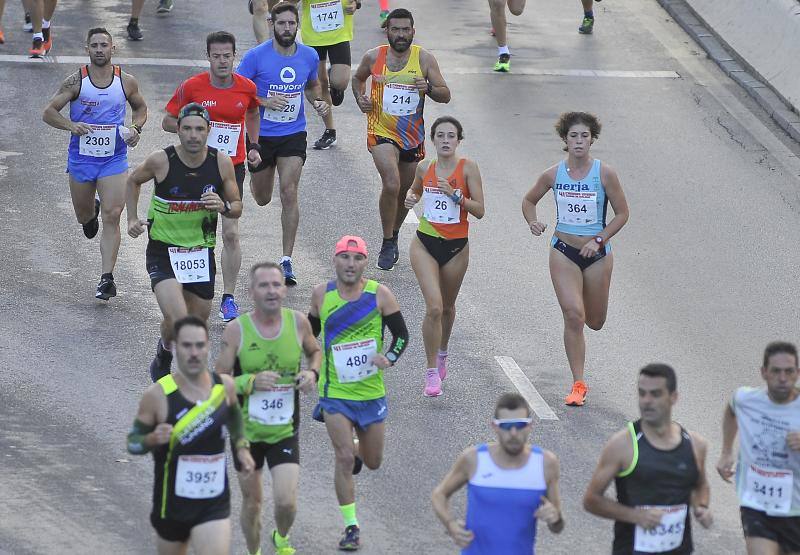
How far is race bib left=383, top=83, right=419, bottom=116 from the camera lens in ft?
50.6

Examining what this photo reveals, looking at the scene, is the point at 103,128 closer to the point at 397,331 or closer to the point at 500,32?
the point at 397,331

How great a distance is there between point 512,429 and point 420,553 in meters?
2.16

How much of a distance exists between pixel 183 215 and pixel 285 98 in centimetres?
314

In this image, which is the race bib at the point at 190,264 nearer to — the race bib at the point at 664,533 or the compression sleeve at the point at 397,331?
the compression sleeve at the point at 397,331

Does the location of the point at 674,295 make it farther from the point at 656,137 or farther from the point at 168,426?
the point at 168,426

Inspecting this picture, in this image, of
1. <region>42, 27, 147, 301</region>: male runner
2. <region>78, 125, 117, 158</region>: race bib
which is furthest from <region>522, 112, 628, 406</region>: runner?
<region>78, 125, 117, 158</region>: race bib

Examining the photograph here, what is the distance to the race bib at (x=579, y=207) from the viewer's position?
12.8m

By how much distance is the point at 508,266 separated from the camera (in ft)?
53.7

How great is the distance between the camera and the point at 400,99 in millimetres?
15469

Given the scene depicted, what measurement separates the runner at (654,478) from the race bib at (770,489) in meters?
0.75

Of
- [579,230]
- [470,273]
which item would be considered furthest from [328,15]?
[579,230]

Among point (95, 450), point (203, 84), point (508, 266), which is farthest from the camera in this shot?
point (508, 266)

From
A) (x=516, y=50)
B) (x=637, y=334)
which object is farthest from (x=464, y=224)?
(x=516, y=50)

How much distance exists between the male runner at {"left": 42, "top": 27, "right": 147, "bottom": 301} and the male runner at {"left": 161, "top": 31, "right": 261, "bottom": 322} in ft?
1.97
